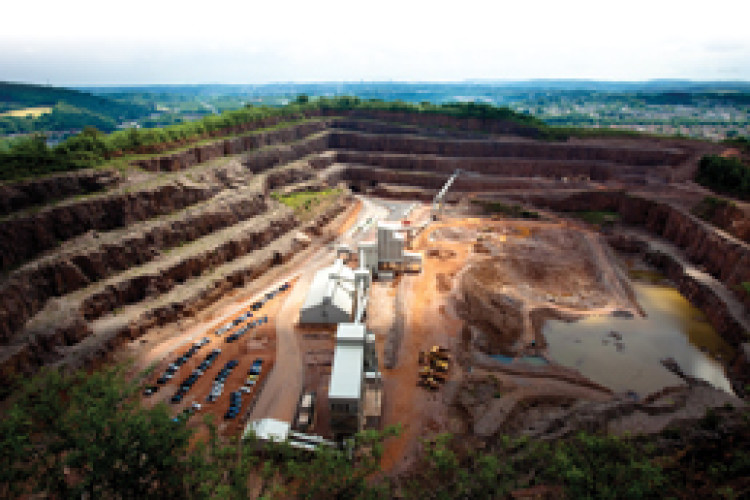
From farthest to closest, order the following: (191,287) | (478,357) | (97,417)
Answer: (191,287)
(478,357)
(97,417)

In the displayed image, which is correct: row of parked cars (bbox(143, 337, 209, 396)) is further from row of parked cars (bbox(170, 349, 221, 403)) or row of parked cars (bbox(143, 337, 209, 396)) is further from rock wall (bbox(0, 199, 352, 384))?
rock wall (bbox(0, 199, 352, 384))

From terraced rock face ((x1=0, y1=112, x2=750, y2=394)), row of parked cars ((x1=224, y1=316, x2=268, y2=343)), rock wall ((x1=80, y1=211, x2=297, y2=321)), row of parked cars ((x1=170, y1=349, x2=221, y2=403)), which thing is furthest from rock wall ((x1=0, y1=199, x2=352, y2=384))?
row of parked cars ((x1=170, y1=349, x2=221, y2=403))

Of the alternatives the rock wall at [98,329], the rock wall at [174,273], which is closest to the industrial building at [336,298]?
the rock wall at [98,329]

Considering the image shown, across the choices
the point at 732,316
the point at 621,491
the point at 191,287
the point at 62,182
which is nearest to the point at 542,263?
the point at 732,316

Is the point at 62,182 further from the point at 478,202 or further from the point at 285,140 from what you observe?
the point at 478,202

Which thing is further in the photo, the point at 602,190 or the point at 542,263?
the point at 602,190

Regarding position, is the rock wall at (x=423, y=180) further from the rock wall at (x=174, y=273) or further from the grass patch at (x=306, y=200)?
the rock wall at (x=174, y=273)
